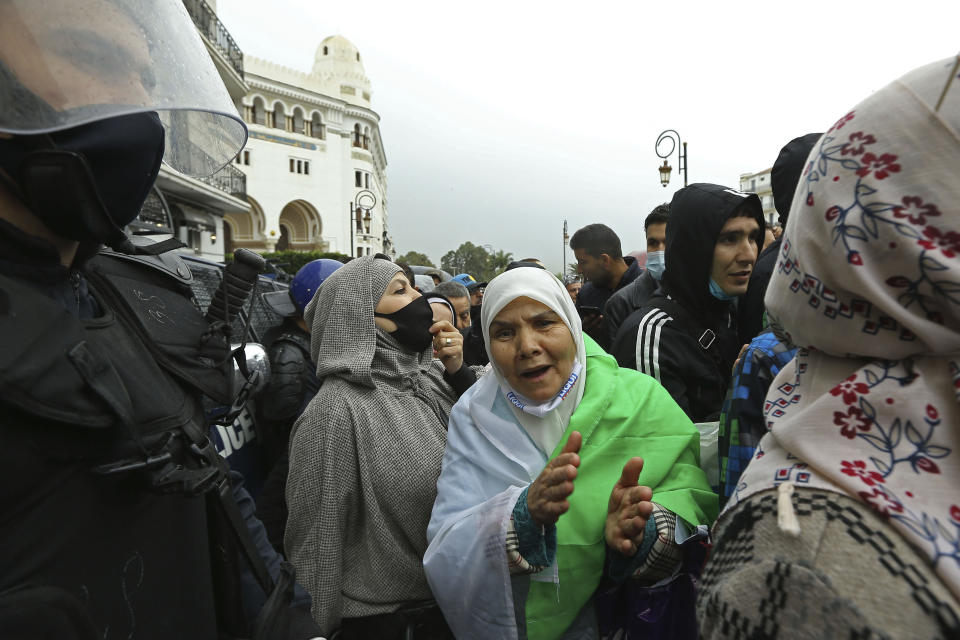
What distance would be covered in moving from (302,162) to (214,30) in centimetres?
2232

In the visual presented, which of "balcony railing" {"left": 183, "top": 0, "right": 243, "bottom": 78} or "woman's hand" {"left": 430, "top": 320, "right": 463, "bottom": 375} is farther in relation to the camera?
"balcony railing" {"left": 183, "top": 0, "right": 243, "bottom": 78}

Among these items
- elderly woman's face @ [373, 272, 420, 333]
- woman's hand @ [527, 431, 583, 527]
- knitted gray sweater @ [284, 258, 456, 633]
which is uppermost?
elderly woman's face @ [373, 272, 420, 333]

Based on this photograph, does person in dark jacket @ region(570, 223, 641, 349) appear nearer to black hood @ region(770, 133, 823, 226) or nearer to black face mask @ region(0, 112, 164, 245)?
black hood @ region(770, 133, 823, 226)

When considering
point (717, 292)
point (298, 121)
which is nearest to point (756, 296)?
point (717, 292)

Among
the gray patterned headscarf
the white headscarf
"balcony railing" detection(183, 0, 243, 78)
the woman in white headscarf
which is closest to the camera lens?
the woman in white headscarf

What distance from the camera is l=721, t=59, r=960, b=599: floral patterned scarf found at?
73cm

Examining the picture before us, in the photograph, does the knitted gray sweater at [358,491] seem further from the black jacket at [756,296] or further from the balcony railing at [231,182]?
the balcony railing at [231,182]

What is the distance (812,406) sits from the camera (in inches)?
33.7

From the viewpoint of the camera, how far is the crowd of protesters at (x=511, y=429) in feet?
2.48

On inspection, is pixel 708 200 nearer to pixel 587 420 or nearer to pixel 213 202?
pixel 587 420

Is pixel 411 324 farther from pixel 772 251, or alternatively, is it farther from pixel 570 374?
pixel 772 251

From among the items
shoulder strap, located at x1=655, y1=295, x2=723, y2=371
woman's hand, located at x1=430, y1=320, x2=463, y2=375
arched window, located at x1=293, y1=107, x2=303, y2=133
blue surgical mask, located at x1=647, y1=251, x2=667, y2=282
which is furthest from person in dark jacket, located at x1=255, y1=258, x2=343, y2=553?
arched window, located at x1=293, y1=107, x2=303, y2=133

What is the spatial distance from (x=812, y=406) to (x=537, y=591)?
114 centimetres

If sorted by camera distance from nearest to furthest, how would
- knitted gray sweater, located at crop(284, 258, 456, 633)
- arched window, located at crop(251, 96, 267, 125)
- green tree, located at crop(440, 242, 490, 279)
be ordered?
knitted gray sweater, located at crop(284, 258, 456, 633)
arched window, located at crop(251, 96, 267, 125)
green tree, located at crop(440, 242, 490, 279)
